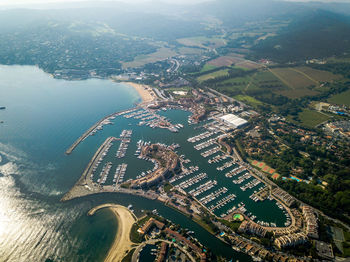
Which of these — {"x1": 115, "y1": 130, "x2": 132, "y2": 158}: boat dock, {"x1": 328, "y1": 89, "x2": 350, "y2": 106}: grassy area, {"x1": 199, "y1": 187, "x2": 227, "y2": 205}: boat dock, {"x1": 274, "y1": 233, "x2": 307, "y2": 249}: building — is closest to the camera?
{"x1": 274, "y1": 233, "x2": 307, "y2": 249}: building

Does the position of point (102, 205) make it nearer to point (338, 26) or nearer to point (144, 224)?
point (144, 224)

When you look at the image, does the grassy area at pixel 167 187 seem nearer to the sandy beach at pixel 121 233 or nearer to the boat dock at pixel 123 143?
the sandy beach at pixel 121 233

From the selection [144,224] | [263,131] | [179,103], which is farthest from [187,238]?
[179,103]

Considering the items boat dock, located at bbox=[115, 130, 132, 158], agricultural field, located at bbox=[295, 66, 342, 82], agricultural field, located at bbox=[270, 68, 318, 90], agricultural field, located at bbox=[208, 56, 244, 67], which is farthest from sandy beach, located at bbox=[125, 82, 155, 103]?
agricultural field, located at bbox=[295, 66, 342, 82]

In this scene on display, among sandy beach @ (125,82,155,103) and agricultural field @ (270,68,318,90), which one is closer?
sandy beach @ (125,82,155,103)

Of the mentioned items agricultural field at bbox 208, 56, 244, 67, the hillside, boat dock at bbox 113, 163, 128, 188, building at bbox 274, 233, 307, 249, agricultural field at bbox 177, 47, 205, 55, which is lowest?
agricultural field at bbox 177, 47, 205, 55

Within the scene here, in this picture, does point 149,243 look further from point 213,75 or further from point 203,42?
point 203,42

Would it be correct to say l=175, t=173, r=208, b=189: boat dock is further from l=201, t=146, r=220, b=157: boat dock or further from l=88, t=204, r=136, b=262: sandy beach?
l=88, t=204, r=136, b=262: sandy beach
